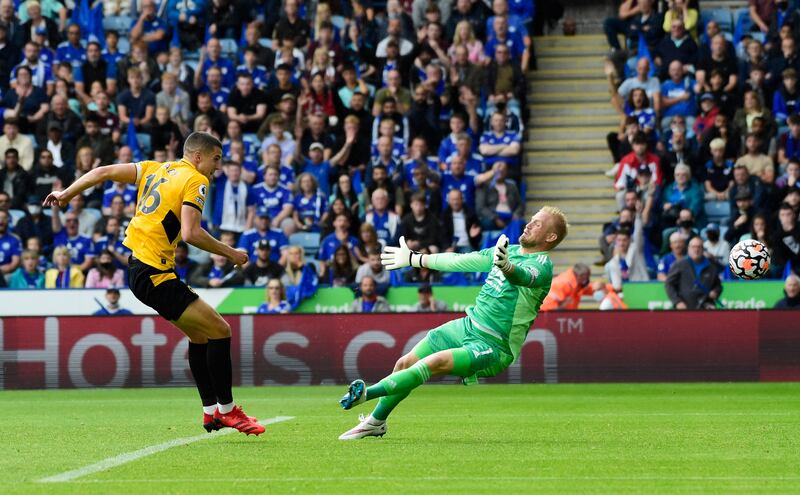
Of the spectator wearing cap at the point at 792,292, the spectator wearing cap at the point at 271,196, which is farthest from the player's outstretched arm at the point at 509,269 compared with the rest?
the spectator wearing cap at the point at 271,196

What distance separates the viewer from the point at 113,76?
24297 millimetres

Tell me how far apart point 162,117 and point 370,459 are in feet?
50.3

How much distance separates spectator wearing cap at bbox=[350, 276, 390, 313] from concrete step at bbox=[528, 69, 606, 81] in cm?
729

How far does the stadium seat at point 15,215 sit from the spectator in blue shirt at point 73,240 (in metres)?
0.56

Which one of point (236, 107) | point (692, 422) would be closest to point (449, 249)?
point (236, 107)

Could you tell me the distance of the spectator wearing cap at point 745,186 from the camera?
814 inches

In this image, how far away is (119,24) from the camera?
25547 millimetres

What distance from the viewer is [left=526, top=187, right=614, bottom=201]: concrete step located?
23.3 metres

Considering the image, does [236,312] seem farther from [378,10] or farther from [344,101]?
[378,10]

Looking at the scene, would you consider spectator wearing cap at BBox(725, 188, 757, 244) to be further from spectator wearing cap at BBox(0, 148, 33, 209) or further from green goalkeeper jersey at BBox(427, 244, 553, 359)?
green goalkeeper jersey at BBox(427, 244, 553, 359)

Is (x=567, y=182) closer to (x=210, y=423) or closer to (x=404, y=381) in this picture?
(x=210, y=423)

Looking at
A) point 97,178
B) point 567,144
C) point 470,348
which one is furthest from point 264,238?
point 470,348

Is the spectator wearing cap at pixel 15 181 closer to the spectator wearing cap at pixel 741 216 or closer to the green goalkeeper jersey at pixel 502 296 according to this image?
the spectator wearing cap at pixel 741 216

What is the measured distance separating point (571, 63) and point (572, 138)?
187cm
